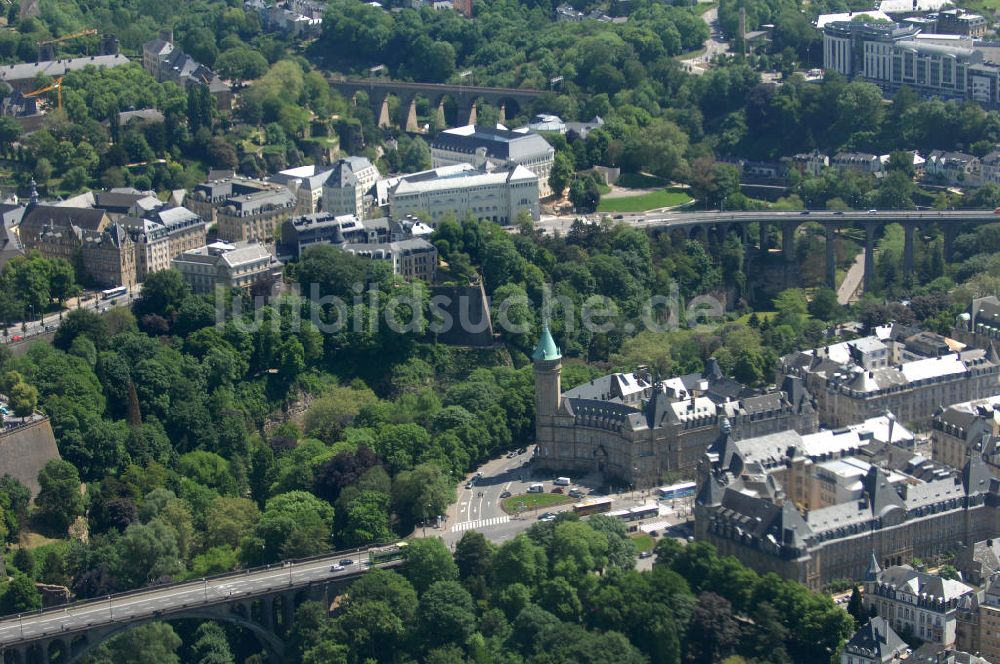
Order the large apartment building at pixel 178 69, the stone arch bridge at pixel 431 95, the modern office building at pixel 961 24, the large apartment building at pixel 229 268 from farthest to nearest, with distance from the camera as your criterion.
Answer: the modern office building at pixel 961 24 < the stone arch bridge at pixel 431 95 < the large apartment building at pixel 178 69 < the large apartment building at pixel 229 268

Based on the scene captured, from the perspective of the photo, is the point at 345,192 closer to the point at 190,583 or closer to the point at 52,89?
the point at 52,89

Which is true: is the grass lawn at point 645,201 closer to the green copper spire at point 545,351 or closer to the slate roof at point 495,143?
the slate roof at point 495,143

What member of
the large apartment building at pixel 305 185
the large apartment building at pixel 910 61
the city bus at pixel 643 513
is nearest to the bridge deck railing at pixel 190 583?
the city bus at pixel 643 513

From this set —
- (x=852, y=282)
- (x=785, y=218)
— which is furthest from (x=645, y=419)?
(x=785, y=218)

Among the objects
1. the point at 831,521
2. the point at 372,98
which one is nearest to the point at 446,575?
the point at 831,521

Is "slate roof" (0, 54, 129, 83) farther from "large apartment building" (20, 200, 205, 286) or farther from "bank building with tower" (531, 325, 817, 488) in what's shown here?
"bank building with tower" (531, 325, 817, 488)

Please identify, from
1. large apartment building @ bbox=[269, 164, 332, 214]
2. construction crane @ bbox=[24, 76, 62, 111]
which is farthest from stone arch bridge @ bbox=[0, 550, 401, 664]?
construction crane @ bbox=[24, 76, 62, 111]

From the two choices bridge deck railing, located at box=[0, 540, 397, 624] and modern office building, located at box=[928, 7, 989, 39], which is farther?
modern office building, located at box=[928, 7, 989, 39]

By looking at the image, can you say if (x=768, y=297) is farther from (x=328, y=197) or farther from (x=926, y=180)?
(x=328, y=197)
